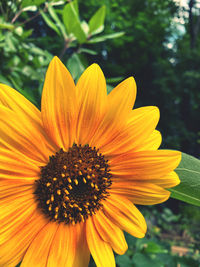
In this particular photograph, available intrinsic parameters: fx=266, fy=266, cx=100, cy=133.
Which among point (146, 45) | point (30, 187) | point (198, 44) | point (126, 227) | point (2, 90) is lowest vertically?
point (198, 44)

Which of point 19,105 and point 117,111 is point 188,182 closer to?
point 117,111

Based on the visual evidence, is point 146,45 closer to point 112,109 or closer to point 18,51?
point 18,51

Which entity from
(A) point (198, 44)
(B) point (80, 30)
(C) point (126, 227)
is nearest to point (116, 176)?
(C) point (126, 227)

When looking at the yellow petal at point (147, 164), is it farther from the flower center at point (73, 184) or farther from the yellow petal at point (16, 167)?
the yellow petal at point (16, 167)

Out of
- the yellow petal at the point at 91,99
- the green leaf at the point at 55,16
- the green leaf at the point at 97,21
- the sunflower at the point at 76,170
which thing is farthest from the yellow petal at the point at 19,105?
the green leaf at the point at 97,21

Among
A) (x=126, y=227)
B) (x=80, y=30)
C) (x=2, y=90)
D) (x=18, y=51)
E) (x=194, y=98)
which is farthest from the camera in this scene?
(x=194, y=98)

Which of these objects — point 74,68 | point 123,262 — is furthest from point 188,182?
point 123,262

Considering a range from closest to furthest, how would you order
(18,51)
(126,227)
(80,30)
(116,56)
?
(126,227) → (80,30) → (18,51) → (116,56)
